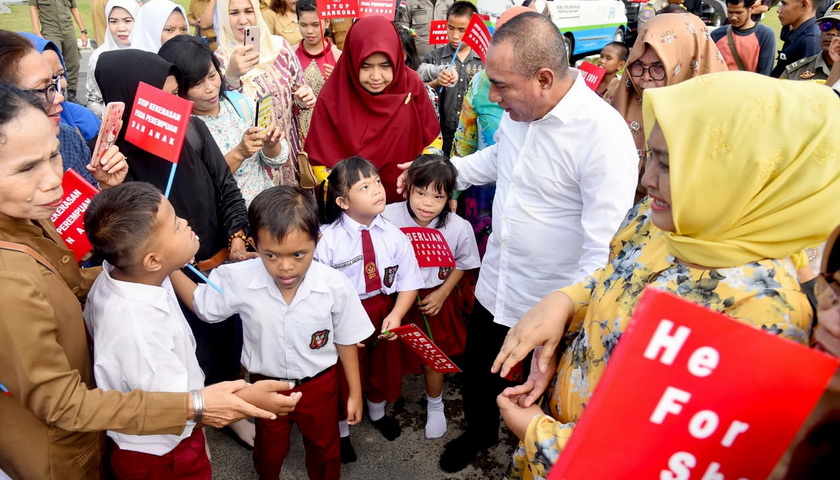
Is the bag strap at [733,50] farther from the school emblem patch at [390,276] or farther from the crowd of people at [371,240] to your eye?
the school emblem patch at [390,276]

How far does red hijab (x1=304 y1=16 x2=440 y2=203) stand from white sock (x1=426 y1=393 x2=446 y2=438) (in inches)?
47.6

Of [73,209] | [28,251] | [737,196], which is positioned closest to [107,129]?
[73,209]

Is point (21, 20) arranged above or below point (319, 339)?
above

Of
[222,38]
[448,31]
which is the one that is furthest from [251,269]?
[448,31]

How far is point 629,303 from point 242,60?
9.47 feet

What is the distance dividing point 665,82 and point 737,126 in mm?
2029

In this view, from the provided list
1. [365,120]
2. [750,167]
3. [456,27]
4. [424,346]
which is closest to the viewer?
[750,167]

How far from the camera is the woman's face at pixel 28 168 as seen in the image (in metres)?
1.36

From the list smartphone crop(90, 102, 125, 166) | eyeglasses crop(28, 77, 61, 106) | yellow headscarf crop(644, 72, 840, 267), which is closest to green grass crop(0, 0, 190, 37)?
eyeglasses crop(28, 77, 61, 106)

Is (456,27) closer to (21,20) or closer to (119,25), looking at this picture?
(119,25)

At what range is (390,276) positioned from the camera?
2643mm

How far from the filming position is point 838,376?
0.82m

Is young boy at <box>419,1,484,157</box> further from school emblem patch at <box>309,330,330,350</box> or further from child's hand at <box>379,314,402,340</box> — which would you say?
school emblem patch at <box>309,330,330,350</box>

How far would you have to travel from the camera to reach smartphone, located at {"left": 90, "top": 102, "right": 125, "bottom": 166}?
2098 mm
